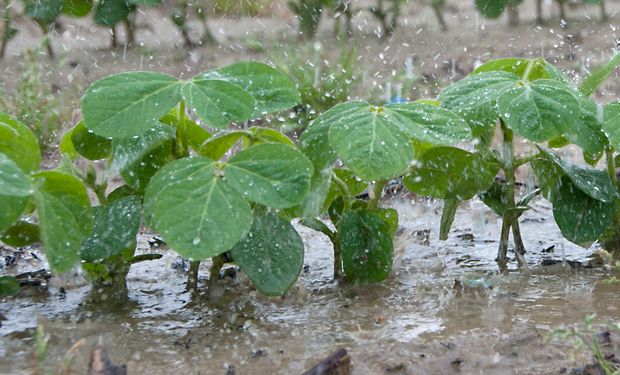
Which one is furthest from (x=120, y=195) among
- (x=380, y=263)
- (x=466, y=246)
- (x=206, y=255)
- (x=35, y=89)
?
(x=35, y=89)

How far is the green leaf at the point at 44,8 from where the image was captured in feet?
17.7

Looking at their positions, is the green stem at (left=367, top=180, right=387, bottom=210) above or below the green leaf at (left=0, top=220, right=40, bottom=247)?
above

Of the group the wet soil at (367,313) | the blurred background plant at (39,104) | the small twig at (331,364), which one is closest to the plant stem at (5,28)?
the blurred background plant at (39,104)

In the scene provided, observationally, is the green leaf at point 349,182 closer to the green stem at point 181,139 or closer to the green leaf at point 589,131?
the green stem at point 181,139

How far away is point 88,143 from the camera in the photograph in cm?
208

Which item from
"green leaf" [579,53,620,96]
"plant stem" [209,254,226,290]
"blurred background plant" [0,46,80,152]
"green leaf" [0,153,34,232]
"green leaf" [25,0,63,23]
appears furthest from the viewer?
"green leaf" [25,0,63,23]

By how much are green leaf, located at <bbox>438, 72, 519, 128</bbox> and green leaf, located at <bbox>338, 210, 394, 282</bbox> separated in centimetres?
29

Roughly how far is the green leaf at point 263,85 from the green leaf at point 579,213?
2.20ft

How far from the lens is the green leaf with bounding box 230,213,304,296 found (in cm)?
198

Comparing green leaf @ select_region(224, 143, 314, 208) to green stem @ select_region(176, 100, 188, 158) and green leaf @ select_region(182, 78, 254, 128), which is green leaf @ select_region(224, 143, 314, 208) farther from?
green stem @ select_region(176, 100, 188, 158)

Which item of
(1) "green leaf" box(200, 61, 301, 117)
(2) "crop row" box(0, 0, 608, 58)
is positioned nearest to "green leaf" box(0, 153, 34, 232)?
→ (1) "green leaf" box(200, 61, 301, 117)

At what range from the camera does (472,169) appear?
2.25 m

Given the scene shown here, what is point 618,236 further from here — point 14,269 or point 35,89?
point 35,89

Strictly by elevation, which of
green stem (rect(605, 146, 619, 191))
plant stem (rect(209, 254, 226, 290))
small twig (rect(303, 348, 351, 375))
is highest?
green stem (rect(605, 146, 619, 191))
